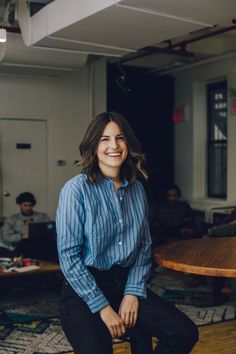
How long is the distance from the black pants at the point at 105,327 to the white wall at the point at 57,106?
535 cm

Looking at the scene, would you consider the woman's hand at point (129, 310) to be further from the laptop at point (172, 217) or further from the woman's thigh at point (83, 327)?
the laptop at point (172, 217)

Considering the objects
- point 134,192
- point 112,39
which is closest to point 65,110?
point 112,39

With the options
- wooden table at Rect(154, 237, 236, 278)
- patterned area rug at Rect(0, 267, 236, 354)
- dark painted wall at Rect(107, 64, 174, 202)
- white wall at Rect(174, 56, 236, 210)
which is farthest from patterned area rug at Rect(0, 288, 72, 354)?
white wall at Rect(174, 56, 236, 210)

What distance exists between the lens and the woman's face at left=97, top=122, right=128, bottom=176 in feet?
6.88

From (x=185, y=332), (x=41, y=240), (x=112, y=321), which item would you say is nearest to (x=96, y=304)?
(x=112, y=321)

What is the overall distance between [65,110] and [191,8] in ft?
12.7

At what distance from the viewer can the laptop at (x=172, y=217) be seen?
275 inches

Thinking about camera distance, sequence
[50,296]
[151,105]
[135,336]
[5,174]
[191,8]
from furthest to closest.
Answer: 1. [151,105]
2. [5,174]
3. [50,296]
4. [191,8]
5. [135,336]

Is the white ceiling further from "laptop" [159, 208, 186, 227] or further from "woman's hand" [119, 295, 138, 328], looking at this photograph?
"woman's hand" [119, 295, 138, 328]

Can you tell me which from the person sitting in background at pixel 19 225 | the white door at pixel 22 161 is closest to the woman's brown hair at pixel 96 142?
the person sitting in background at pixel 19 225

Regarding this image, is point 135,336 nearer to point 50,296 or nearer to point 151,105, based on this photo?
point 50,296

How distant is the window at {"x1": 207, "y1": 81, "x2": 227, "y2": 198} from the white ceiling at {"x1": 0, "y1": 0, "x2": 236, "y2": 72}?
4.61ft

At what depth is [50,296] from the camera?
5242mm

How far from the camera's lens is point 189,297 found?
5.07 metres
